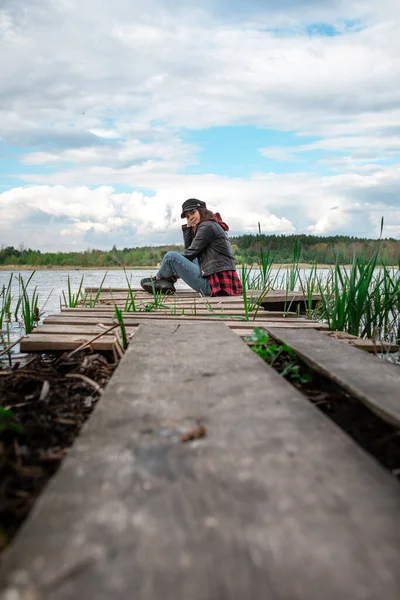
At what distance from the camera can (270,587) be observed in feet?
1.51

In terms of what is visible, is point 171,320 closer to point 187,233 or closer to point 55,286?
point 187,233

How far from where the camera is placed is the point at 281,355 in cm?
201

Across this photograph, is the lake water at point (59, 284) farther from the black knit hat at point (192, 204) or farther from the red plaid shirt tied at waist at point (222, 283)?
the black knit hat at point (192, 204)

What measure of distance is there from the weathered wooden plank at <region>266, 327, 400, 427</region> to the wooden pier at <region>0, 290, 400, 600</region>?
0.7 inches

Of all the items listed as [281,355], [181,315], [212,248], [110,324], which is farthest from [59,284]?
[281,355]

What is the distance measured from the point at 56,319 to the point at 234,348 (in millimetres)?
1578

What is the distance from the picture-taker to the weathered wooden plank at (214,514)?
468 mm

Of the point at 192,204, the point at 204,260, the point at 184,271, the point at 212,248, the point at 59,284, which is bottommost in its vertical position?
the point at 59,284

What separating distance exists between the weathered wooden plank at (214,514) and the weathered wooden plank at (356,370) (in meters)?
0.24

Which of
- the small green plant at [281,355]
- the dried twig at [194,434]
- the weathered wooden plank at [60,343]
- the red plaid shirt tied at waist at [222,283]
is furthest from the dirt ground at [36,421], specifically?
the red plaid shirt tied at waist at [222,283]

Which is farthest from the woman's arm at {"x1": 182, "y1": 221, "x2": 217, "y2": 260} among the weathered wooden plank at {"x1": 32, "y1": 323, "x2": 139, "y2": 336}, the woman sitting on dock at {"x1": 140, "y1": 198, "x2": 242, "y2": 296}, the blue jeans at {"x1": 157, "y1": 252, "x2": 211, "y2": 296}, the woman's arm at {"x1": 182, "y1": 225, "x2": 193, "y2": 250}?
the weathered wooden plank at {"x1": 32, "y1": 323, "x2": 139, "y2": 336}

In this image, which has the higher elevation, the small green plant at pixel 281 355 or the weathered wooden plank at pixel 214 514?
the weathered wooden plank at pixel 214 514

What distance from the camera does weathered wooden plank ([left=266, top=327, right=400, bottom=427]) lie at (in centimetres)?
108

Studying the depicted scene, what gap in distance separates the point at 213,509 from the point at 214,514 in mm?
11
